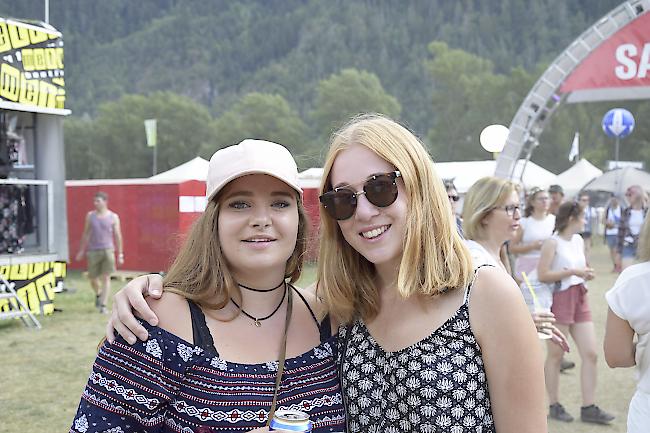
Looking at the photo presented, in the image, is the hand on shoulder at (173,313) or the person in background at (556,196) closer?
the hand on shoulder at (173,313)

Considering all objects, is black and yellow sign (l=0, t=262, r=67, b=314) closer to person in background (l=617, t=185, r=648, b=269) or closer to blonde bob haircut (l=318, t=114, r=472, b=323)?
blonde bob haircut (l=318, t=114, r=472, b=323)

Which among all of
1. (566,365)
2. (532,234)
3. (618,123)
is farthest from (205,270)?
(618,123)

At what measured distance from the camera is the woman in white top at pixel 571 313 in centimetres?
565

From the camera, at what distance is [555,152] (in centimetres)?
5384

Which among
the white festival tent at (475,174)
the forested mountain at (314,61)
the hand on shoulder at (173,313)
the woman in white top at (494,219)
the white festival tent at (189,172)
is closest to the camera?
the hand on shoulder at (173,313)

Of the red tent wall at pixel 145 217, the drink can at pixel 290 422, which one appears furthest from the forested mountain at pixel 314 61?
the drink can at pixel 290 422

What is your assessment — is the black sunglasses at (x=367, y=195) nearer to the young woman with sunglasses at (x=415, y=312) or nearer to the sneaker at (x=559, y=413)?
the young woman with sunglasses at (x=415, y=312)

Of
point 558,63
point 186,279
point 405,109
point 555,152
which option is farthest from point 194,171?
point 405,109

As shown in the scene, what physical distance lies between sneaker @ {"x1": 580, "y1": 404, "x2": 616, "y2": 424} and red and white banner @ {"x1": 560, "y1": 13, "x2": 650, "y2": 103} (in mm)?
4438

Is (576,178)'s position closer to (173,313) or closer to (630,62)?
(630,62)

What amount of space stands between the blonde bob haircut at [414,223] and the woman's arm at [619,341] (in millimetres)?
1198

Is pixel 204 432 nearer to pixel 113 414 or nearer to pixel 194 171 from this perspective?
pixel 113 414

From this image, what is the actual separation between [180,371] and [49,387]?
562cm

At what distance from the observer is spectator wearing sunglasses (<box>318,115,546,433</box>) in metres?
1.81
